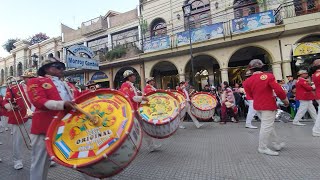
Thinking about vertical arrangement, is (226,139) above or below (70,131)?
below

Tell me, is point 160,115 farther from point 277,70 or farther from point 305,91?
point 277,70

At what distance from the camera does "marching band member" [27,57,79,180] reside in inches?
110

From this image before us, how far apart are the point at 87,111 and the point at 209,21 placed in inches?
596

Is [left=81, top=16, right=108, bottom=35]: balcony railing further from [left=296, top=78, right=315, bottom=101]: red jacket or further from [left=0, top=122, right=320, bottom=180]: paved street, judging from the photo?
[left=296, top=78, right=315, bottom=101]: red jacket

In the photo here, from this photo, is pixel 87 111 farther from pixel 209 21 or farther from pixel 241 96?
pixel 209 21

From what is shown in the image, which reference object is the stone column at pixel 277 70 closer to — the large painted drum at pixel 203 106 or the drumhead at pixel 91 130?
the large painted drum at pixel 203 106

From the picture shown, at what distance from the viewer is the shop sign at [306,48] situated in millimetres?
12859

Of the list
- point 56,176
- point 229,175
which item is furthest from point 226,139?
point 56,176

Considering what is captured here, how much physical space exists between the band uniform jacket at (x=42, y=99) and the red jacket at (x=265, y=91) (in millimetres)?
3700

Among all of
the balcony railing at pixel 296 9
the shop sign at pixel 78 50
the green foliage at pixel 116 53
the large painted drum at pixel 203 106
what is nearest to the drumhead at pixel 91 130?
the large painted drum at pixel 203 106

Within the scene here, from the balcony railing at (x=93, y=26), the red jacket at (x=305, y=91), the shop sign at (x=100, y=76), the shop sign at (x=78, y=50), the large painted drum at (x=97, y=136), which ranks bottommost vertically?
the large painted drum at (x=97, y=136)

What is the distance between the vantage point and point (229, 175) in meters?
3.62

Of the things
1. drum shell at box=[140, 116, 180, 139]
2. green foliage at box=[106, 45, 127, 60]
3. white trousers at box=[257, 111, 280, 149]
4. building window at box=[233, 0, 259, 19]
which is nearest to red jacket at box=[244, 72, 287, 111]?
white trousers at box=[257, 111, 280, 149]

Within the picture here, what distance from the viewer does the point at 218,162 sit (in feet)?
14.0
